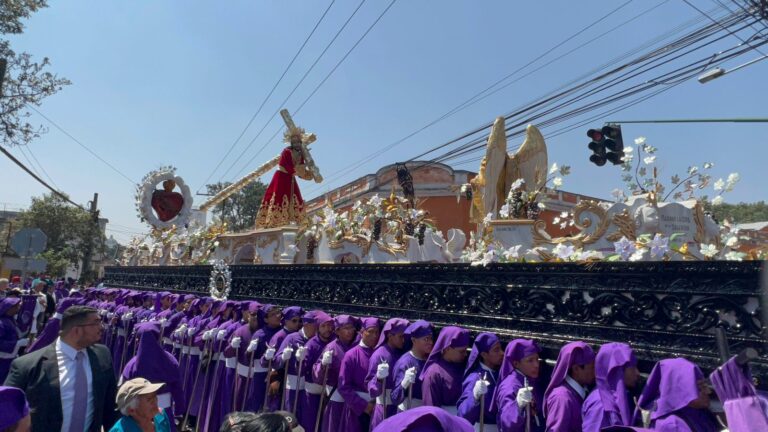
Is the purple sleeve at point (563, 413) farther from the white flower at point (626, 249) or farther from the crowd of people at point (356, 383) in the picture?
the white flower at point (626, 249)

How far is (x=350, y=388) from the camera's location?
5.07 m

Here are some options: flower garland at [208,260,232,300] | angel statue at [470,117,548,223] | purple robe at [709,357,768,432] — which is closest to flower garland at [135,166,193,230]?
flower garland at [208,260,232,300]

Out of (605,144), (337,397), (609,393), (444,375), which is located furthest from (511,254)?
(605,144)

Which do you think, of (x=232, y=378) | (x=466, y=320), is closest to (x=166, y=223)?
(x=232, y=378)

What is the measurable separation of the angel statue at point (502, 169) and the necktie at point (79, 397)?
18.9 ft

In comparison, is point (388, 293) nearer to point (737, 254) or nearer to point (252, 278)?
point (737, 254)

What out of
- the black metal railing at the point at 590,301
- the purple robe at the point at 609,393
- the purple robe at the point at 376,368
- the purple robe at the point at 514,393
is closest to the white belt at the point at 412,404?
the purple robe at the point at 376,368

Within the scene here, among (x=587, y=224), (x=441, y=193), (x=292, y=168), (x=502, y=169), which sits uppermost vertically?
(x=441, y=193)

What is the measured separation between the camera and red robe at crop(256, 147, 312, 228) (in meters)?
11.0

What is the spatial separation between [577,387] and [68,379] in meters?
3.58

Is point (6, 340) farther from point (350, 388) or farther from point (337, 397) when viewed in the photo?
point (350, 388)

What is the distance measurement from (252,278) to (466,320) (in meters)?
5.37

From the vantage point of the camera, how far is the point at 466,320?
4.71m

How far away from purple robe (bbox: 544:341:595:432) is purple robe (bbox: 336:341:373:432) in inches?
82.8
